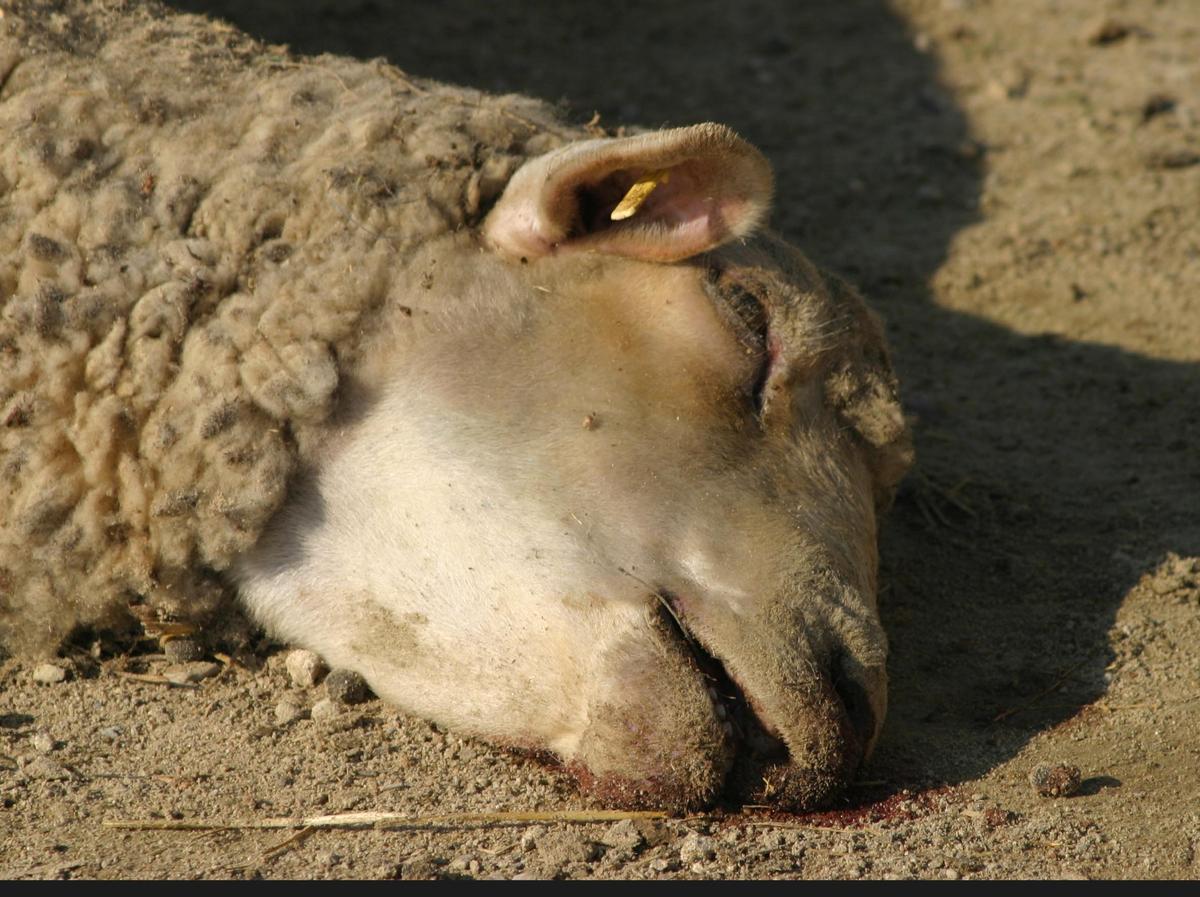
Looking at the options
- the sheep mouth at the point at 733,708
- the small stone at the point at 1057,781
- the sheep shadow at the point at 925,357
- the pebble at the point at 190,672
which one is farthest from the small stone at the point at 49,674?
the small stone at the point at 1057,781

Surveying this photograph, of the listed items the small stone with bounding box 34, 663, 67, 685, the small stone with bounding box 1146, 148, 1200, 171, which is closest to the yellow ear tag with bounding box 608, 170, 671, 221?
the small stone with bounding box 34, 663, 67, 685

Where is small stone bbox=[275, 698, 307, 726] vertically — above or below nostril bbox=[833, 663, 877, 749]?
below

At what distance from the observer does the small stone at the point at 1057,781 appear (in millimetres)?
3268

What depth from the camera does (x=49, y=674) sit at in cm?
366

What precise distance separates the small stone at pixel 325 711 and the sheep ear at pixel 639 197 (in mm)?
1146

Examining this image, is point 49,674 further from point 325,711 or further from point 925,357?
point 925,357

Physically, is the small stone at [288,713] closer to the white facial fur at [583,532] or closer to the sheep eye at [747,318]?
the white facial fur at [583,532]

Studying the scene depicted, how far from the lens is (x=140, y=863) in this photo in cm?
304

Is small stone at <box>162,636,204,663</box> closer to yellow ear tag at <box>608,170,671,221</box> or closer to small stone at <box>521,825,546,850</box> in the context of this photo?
small stone at <box>521,825,546,850</box>

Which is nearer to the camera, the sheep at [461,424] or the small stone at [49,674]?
the sheep at [461,424]

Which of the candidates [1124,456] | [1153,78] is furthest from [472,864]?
[1153,78]

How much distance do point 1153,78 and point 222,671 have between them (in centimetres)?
562

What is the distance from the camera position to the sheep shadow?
3938 mm

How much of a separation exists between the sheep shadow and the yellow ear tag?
138cm
